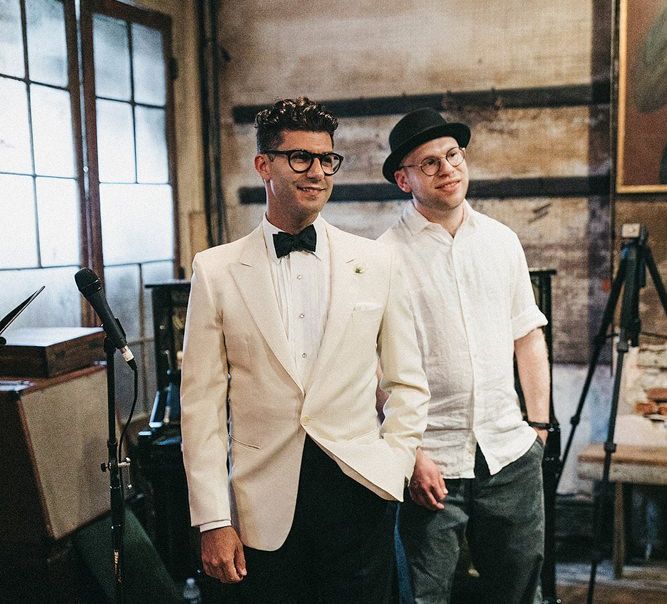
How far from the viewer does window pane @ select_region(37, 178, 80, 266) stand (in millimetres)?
3584

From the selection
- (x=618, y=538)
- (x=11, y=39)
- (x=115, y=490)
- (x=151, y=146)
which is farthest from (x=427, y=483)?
(x=151, y=146)

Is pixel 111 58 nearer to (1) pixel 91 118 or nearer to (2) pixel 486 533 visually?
(1) pixel 91 118

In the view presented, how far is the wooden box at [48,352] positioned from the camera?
294 cm

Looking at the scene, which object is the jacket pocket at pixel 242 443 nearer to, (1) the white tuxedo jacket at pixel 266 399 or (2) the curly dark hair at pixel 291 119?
(1) the white tuxedo jacket at pixel 266 399

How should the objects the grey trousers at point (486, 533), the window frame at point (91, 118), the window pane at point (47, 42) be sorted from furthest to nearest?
the window frame at point (91, 118) → the window pane at point (47, 42) → the grey trousers at point (486, 533)

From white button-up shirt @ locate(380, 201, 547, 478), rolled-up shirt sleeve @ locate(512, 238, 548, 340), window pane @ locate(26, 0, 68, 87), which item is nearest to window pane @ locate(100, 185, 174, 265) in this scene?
window pane @ locate(26, 0, 68, 87)

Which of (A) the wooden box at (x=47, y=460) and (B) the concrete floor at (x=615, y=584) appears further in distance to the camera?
(B) the concrete floor at (x=615, y=584)

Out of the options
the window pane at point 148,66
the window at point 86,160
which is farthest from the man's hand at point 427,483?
the window pane at point 148,66

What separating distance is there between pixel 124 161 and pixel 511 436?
2539 millimetres

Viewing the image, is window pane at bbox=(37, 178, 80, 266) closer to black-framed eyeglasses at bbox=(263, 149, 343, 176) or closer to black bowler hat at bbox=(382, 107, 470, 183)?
black bowler hat at bbox=(382, 107, 470, 183)

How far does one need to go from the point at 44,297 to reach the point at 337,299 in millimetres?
2039

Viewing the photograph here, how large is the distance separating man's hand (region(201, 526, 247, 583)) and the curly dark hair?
952 millimetres

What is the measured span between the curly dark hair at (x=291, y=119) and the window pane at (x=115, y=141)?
83.1 inches

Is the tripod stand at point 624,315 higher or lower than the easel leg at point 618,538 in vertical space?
higher
